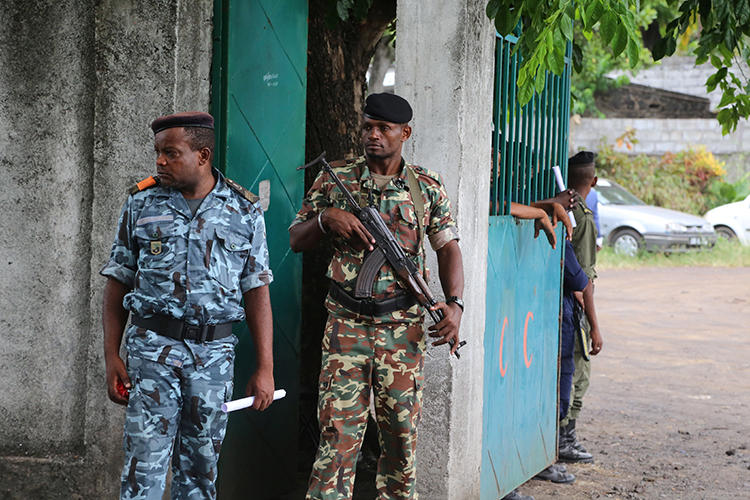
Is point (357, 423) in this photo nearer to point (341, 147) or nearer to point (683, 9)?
point (341, 147)

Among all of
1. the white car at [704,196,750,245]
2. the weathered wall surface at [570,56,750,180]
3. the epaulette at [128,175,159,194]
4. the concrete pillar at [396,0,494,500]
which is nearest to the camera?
the epaulette at [128,175,159,194]

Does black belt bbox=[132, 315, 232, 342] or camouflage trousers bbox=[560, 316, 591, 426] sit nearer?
black belt bbox=[132, 315, 232, 342]

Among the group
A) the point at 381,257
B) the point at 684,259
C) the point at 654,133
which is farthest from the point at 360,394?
the point at 654,133

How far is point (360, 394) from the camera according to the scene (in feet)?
12.4

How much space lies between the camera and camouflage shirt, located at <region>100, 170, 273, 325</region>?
3.27 meters

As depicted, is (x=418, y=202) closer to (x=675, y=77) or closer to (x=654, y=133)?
(x=654, y=133)

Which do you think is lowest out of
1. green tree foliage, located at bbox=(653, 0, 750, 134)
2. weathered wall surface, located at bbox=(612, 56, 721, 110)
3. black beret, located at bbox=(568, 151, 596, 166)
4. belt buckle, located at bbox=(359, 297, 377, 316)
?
belt buckle, located at bbox=(359, 297, 377, 316)

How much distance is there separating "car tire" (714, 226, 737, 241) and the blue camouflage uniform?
56.0 ft

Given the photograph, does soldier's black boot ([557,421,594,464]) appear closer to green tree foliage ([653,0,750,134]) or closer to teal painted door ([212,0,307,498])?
teal painted door ([212,0,307,498])

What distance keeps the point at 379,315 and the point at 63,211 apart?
165 cm

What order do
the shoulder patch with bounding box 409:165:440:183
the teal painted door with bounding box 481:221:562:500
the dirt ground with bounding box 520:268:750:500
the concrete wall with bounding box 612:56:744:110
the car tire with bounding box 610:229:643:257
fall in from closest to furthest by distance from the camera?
the shoulder patch with bounding box 409:165:440:183 → the teal painted door with bounding box 481:221:562:500 → the dirt ground with bounding box 520:268:750:500 → the car tire with bounding box 610:229:643:257 → the concrete wall with bounding box 612:56:744:110

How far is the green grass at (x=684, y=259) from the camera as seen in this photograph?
1709 centimetres

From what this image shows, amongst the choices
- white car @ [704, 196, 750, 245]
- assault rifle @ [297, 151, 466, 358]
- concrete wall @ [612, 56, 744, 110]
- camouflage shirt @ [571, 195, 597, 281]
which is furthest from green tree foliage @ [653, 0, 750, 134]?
concrete wall @ [612, 56, 744, 110]

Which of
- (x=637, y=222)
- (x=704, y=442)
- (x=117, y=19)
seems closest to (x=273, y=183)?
(x=117, y=19)
